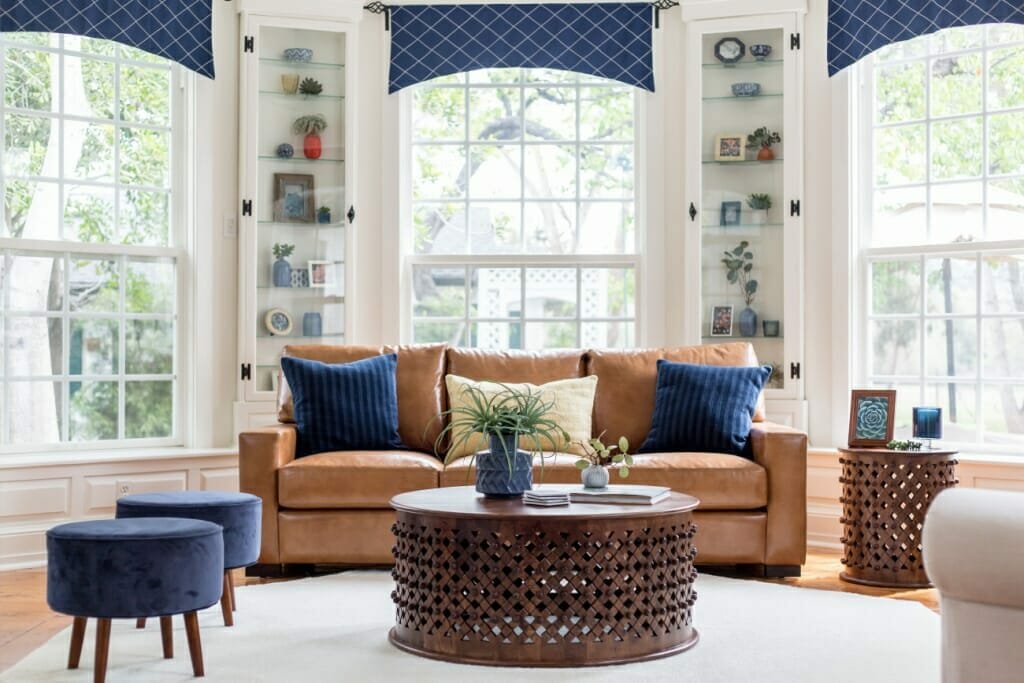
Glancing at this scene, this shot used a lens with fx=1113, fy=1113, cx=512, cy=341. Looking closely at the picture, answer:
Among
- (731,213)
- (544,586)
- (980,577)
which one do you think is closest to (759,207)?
(731,213)

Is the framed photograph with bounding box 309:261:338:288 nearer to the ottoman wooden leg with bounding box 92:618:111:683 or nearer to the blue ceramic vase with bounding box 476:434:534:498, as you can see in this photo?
the blue ceramic vase with bounding box 476:434:534:498

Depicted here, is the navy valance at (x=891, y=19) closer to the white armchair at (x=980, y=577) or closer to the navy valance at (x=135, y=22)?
the navy valance at (x=135, y=22)

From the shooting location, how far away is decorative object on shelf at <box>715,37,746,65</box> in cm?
586

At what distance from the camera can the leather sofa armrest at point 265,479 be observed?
4676 millimetres

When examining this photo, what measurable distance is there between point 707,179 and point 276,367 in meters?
2.47

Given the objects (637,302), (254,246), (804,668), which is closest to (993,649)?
(804,668)

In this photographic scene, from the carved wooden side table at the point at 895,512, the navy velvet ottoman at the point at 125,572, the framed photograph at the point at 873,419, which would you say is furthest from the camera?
the framed photograph at the point at 873,419

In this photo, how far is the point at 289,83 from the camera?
5895mm

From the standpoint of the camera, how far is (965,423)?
532cm

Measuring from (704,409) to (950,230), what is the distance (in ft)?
5.19

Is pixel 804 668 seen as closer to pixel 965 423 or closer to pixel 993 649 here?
pixel 993 649

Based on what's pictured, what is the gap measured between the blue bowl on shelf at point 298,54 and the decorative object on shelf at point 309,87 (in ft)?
0.37

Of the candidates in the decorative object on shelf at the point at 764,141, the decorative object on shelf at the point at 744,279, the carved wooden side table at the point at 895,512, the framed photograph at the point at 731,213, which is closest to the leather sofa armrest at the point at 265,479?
the carved wooden side table at the point at 895,512

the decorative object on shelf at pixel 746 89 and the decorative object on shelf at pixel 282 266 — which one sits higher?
the decorative object on shelf at pixel 746 89
